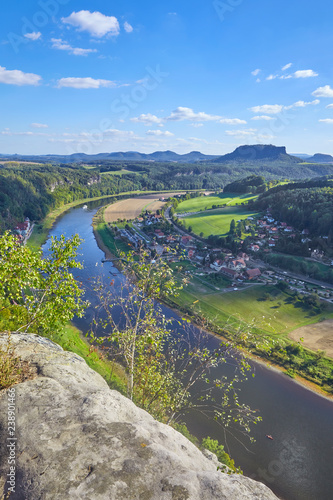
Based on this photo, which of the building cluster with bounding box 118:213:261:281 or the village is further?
the building cluster with bounding box 118:213:261:281

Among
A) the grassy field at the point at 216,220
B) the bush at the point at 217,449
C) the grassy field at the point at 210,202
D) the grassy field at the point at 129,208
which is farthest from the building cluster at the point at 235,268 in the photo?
the grassy field at the point at 210,202

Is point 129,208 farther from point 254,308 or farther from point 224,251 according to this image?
point 254,308

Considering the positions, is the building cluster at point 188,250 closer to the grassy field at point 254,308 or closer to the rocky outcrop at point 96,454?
the grassy field at point 254,308

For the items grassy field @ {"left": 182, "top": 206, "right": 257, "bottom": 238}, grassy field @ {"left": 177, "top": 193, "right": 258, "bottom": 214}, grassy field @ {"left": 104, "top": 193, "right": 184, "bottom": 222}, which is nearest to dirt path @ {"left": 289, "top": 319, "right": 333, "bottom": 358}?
grassy field @ {"left": 182, "top": 206, "right": 257, "bottom": 238}

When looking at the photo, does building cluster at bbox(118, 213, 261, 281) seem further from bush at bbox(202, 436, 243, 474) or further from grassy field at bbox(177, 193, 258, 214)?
grassy field at bbox(177, 193, 258, 214)

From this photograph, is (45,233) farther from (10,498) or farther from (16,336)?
(10,498)

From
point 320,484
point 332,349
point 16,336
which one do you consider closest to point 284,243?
point 332,349

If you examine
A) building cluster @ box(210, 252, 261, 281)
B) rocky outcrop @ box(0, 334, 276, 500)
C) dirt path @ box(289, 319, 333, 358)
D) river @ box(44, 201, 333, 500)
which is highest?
rocky outcrop @ box(0, 334, 276, 500)
